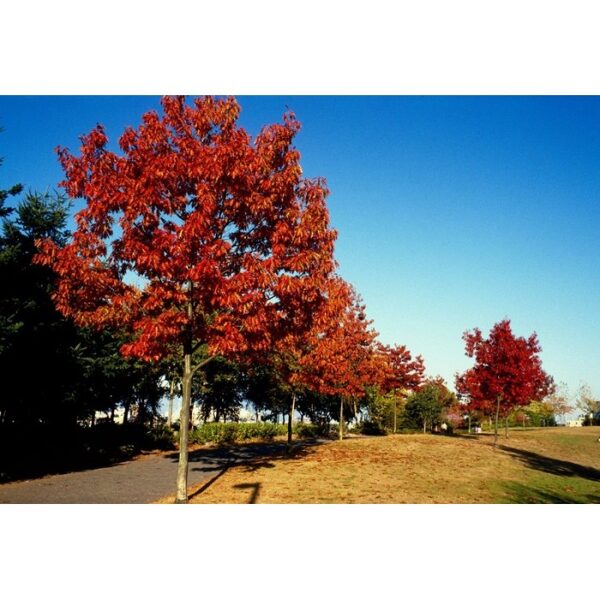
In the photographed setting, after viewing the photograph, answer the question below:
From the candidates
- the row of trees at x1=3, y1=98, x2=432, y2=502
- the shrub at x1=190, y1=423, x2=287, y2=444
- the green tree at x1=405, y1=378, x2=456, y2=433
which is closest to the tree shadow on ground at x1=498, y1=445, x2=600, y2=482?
the row of trees at x1=3, y1=98, x2=432, y2=502

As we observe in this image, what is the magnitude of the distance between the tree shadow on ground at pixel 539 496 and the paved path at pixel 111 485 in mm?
8537

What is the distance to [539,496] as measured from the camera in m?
10.3

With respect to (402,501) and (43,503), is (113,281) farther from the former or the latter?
(402,501)

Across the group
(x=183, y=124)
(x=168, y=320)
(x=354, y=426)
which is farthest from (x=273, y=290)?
(x=354, y=426)

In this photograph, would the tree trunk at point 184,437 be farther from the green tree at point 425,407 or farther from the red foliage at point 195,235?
the green tree at point 425,407

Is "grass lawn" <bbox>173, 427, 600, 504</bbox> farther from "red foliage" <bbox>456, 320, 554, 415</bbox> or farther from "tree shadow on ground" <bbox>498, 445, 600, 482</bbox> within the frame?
"red foliage" <bbox>456, 320, 554, 415</bbox>

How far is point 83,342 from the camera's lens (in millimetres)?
17359

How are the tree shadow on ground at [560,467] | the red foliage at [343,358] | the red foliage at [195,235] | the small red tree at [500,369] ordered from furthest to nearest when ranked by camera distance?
the small red tree at [500,369] < the red foliage at [343,358] < the tree shadow on ground at [560,467] < the red foliage at [195,235]

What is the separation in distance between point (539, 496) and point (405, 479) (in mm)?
3391

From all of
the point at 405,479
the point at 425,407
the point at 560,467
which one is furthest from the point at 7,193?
the point at 425,407

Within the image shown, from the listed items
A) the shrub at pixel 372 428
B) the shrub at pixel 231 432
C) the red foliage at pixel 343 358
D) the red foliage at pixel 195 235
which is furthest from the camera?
the shrub at pixel 372 428

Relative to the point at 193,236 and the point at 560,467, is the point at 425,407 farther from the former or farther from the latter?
the point at 193,236

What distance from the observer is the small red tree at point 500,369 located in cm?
2123

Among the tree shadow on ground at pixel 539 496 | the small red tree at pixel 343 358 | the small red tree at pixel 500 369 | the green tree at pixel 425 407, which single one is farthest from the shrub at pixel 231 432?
the tree shadow on ground at pixel 539 496
